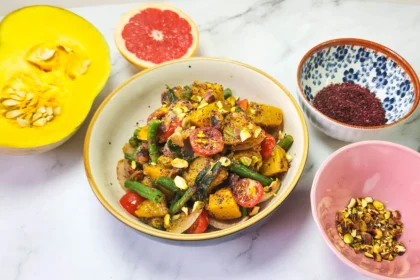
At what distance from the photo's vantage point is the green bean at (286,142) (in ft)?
3.74

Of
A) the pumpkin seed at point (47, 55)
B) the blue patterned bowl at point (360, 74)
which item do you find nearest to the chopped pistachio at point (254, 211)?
the blue patterned bowl at point (360, 74)

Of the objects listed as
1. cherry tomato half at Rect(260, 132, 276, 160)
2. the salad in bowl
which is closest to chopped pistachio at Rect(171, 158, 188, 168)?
the salad in bowl

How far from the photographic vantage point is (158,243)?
112 centimetres

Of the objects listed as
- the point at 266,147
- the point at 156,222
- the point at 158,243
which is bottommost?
the point at 158,243

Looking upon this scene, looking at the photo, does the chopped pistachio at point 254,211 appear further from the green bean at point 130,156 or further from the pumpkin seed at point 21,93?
the pumpkin seed at point 21,93

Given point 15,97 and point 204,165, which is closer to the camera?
point 204,165

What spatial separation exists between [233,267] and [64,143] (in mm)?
656

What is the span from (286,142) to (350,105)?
0.29 metres

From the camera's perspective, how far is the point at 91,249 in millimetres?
1124

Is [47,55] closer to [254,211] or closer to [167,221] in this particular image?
[167,221]

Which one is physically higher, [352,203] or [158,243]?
[352,203]

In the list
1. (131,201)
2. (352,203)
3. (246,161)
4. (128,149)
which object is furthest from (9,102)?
(352,203)

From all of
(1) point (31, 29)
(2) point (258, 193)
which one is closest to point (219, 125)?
(2) point (258, 193)

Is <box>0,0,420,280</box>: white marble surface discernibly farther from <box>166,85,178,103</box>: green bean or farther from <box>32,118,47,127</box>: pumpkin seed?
<box>166,85,178,103</box>: green bean
